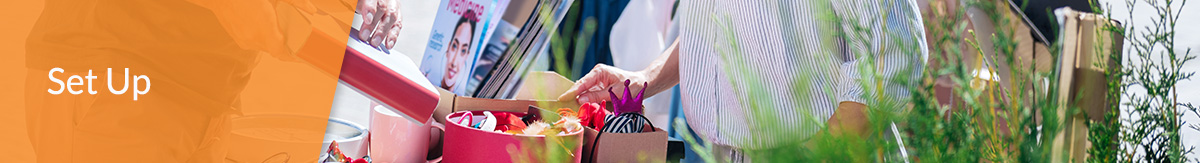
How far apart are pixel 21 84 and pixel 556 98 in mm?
745

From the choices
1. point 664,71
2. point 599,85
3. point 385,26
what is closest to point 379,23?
point 385,26

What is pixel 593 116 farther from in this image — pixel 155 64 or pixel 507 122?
pixel 155 64

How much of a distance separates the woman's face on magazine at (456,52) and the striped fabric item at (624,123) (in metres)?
1.27

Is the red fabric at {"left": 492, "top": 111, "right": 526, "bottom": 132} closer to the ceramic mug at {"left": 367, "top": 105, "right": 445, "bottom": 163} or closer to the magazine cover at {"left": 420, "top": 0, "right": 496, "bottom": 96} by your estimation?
the ceramic mug at {"left": 367, "top": 105, "right": 445, "bottom": 163}

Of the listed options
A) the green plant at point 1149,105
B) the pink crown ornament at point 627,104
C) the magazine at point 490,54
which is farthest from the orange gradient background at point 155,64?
the magazine at point 490,54

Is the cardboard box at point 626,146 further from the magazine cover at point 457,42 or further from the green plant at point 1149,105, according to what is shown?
the magazine cover at point 457,42

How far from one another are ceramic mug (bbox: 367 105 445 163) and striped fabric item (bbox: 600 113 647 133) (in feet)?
0.89

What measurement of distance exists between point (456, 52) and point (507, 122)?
4.05ft

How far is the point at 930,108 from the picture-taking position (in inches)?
17.7

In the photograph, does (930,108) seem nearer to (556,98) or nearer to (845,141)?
(845,141)

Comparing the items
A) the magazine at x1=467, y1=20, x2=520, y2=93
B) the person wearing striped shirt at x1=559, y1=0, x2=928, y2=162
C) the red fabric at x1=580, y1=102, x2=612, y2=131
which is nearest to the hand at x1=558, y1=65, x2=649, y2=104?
the person wearing striped shirt at x1=559, y1=0, x2=928, y2=162

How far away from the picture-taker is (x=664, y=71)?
5.14ft

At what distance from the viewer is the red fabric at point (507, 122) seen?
1172 millimetres

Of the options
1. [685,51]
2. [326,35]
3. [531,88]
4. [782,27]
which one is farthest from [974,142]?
[531,88]
